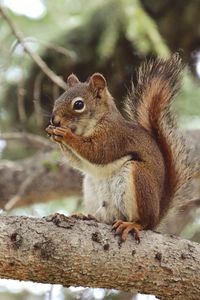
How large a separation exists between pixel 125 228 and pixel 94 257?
27cm

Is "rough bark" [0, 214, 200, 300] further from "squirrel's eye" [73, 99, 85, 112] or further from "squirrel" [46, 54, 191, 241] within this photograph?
"squirrel's eye" [73, 99, 85, 112]

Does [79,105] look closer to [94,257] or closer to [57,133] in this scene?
[57,133]

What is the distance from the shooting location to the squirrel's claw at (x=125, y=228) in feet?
7.80

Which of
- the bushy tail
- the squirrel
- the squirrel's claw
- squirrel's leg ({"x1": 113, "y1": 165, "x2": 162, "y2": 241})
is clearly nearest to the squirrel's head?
the squirrel

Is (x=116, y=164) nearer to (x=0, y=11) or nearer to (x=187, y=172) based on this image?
(x=187, y=172)

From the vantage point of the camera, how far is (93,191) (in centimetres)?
281

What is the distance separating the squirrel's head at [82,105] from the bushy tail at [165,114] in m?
0.17

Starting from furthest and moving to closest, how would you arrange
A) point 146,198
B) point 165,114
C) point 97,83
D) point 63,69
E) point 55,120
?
point 63,69
point 97,83
point 165,114
point 55,120
point 146,198

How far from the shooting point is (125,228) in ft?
8.00

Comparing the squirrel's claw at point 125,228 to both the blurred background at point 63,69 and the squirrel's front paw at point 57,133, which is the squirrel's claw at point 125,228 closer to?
the squirrel's front paw at point 57,133

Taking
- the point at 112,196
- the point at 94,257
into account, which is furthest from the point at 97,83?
the point at 94,257

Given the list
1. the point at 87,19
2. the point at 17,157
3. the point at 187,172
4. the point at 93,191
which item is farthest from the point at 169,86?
the point at 17,157

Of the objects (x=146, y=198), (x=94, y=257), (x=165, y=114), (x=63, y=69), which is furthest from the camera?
(x=63, y=69)

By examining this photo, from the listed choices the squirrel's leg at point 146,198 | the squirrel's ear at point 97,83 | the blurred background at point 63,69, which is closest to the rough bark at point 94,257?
the squirrel's leg at point 146,198
